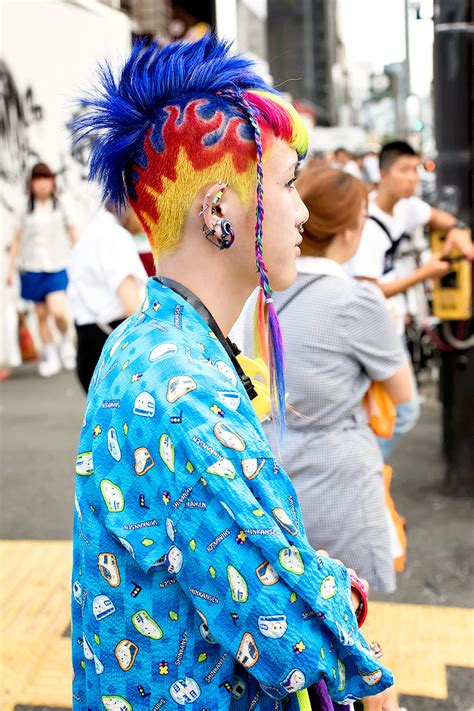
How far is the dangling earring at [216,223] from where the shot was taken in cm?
146

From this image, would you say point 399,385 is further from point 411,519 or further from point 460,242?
point 411,519

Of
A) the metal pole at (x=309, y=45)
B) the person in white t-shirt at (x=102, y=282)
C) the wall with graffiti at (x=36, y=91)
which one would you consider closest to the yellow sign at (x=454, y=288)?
the person in white t-shirt at (x=102, y=282)

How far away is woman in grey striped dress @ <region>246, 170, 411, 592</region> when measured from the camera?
9.39 ft

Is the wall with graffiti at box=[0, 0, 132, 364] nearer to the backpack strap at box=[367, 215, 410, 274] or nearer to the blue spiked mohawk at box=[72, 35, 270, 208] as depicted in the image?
the backpack strap at box=[367, 215, 410, 274]

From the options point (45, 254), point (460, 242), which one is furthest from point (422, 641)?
point (45, 254)

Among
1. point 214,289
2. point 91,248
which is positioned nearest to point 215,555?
point 214,289

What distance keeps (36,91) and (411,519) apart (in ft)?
25.6

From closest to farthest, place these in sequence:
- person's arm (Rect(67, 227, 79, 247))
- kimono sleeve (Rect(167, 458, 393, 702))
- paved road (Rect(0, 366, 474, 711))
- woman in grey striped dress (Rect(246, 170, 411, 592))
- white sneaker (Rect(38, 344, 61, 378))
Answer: kimono sleeve (Rect(167, 458, 393, 702)), woman in grey striped dress (Rect(246, 170, 411, 592)), paved road (Rect(0, 366, 474, 711)), person's arm (Rect(67, 227, 79, 247)), white sneaker (Rect(38, 344, 61, 378))

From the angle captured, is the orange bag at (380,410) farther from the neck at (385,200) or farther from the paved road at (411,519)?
the neck at (385,200)

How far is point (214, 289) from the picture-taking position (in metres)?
1.51

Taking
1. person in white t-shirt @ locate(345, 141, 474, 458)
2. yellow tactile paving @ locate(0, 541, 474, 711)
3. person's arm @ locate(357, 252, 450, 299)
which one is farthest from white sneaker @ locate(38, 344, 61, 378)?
person's arm @ locate(357, 252, 450, 299)

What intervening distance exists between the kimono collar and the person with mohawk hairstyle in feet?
4.40

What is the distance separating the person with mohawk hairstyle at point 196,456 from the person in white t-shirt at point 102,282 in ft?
9.57

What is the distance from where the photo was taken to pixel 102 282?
4652 millimetres
